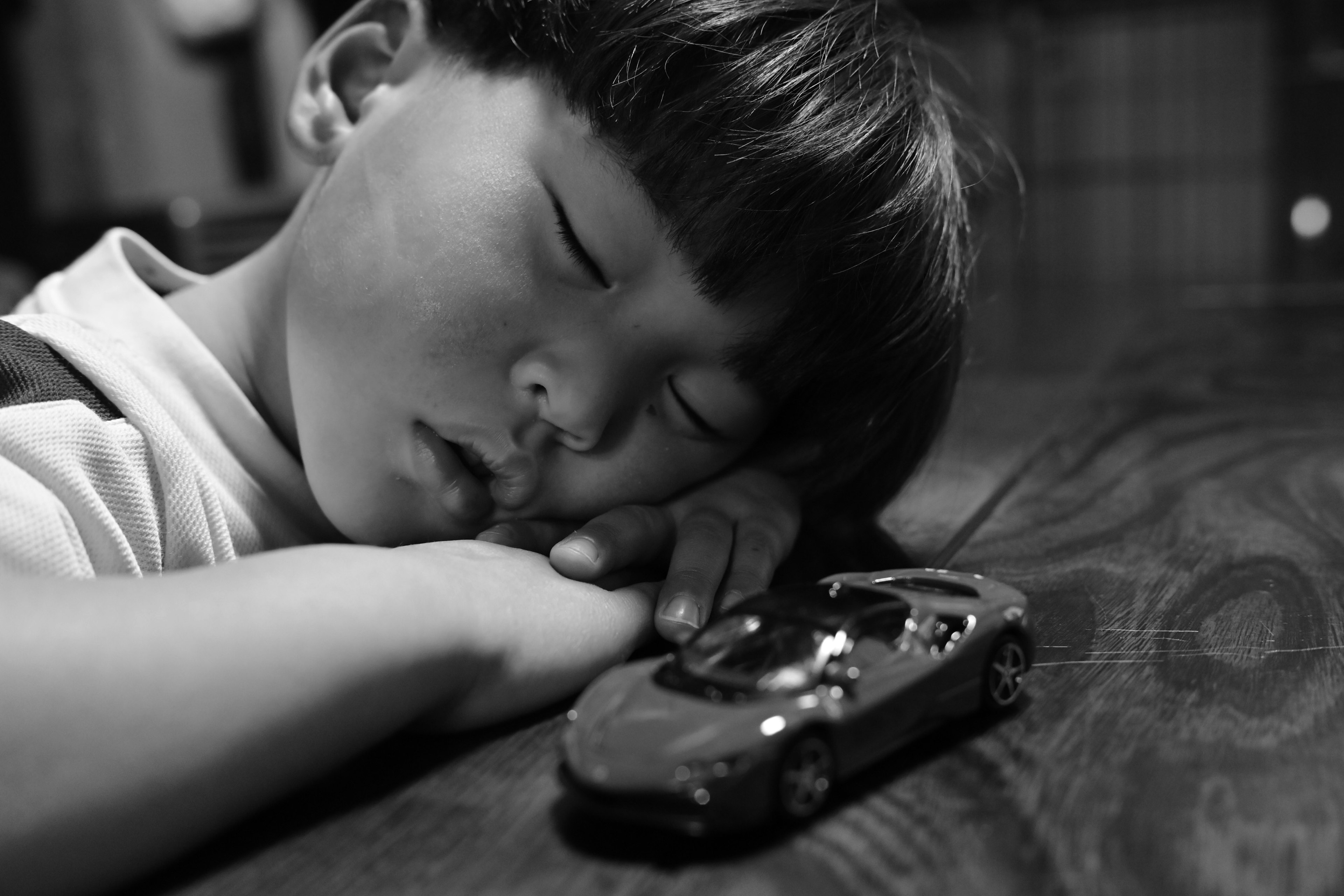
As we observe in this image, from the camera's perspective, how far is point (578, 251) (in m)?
0.69

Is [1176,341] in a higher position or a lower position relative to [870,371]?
lower

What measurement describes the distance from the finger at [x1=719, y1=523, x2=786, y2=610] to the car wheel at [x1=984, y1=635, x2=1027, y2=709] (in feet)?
0.60

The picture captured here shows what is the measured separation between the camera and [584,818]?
0.40 m

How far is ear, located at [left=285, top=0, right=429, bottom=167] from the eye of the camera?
848mm

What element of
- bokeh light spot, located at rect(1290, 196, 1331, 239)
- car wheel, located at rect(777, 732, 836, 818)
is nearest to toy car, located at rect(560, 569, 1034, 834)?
car wheel, located at rect(777, 732, 836, 818)

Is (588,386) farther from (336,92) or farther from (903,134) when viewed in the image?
(336,92)

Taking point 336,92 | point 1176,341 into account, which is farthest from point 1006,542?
point 1176,341

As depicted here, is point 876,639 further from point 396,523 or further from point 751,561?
point 396,523

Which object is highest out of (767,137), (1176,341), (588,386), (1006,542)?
(767,137)

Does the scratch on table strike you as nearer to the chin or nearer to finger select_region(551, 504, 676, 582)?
finger select_region(551, 504, 676, 582)

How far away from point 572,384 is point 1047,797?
35cm

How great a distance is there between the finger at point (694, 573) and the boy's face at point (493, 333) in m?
0.04

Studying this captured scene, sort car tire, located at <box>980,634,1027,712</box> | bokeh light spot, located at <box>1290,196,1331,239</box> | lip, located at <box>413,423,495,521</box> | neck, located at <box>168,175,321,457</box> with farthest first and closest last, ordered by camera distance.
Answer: bokeh light spot, located at <box>1290,196,1331,239</box>
neck, located at <box>168,175,321,457</box>
lip, located at <box>413,423,495,521</box>
car tire, located at <box>980,634,1027,712</box>

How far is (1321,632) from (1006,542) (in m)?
0.23
